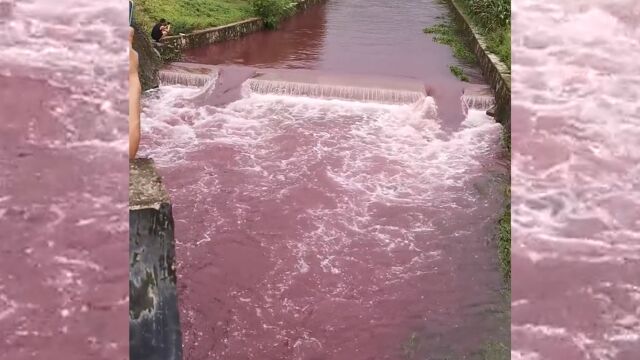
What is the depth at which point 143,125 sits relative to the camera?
6.89 m

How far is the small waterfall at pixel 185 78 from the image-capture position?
26.1ft

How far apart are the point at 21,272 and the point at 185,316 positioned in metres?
3.05

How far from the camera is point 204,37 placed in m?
9.77

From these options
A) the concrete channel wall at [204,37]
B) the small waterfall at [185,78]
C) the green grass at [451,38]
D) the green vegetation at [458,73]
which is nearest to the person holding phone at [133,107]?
the small waterfall at [185,78]

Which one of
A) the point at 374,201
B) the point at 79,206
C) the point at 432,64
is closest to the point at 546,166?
the point at 79,206

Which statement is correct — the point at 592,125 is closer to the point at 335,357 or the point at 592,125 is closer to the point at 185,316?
the point at 335,357

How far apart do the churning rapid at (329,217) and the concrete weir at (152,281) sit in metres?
2.45

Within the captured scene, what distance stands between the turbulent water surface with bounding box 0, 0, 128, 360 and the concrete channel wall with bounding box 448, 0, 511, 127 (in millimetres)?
6002

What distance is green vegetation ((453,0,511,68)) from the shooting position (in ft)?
27.8

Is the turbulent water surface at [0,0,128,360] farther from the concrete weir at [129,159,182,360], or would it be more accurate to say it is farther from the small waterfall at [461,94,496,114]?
the small waterfall at [461,94,496,114]

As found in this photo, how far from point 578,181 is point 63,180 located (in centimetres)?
82

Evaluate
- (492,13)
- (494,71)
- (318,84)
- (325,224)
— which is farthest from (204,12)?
(325,224)

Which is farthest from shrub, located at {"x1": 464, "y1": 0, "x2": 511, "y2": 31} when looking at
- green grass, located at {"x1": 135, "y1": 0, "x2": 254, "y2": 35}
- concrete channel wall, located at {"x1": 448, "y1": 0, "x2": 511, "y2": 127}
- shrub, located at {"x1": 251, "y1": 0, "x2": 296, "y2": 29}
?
green grass, located at {"x1": 135, "y1": 0, "x2": 254, "y2": 35}

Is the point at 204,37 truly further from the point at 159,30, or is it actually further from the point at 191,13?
the point at 159,30
